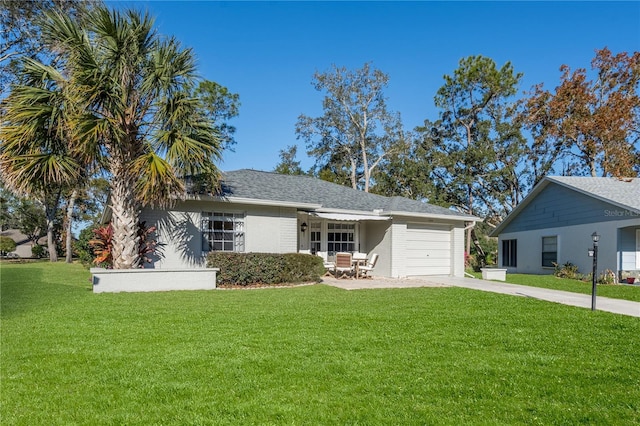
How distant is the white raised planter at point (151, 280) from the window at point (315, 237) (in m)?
6.06

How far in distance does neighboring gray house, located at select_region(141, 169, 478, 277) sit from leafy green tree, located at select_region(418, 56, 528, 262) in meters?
19.4

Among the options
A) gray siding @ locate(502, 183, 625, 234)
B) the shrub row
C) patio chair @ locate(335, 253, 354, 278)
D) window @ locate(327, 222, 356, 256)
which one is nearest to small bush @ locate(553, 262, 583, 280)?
gray siding @ locate(502, 183, 625, 234)

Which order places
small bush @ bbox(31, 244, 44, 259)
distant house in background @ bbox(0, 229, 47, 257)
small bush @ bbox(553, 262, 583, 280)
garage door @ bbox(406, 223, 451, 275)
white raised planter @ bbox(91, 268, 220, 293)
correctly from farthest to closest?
distant house in background @ bbox(0, 229, 47, 257)
small bush @ bbox(31, 244, 44, 259)
small bush @ bbox(553, 262, 583, 280)
garage door @ bbox(406, 223, 451, 275)
white raised planter @ bbox(91, 268, 220, 293)

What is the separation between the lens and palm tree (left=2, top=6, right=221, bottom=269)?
12.0 meters

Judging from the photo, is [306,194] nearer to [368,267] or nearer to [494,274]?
[368,267]

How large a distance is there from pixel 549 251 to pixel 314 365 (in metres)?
23.8

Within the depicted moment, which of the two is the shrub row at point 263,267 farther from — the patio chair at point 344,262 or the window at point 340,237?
the window at point 340,237

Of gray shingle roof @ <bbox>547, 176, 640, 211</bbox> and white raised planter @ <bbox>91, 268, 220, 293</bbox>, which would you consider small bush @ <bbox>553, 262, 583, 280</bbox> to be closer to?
gray shingle roof @ <bbox>547, 176, 640, 211</bbox>

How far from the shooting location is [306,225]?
18516 millimetres

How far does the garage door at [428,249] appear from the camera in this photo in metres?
19.2

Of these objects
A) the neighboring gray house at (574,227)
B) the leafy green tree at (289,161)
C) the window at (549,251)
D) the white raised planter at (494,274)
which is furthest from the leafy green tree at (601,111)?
the leafy green tree at (289,161)

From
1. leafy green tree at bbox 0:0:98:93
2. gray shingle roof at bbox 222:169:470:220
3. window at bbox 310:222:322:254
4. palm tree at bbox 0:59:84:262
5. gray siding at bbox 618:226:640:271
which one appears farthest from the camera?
leafy green tree at bbox 0:0:98:93

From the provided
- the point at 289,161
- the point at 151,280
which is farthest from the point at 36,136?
the point at 289,161

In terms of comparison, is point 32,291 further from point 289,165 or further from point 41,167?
point 289,165
